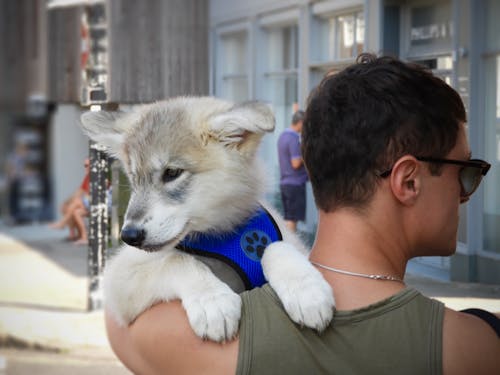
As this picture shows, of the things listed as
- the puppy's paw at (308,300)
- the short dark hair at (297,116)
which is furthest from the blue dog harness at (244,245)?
the short dark hair at (297,116)

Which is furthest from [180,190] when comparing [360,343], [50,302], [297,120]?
[50,302]

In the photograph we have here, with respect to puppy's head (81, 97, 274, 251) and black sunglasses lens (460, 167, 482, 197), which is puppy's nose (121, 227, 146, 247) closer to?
puppy's head (81, 97, 274, 251)

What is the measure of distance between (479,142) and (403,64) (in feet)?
3.25

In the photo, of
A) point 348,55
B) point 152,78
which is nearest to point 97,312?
point 152,78

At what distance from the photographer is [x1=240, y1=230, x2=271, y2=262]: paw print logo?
2115mm

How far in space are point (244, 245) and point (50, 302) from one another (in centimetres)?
407

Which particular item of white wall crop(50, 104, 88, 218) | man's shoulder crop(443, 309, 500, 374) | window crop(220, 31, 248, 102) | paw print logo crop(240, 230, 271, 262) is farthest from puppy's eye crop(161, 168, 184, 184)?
white wall crop(50, 104, 88, 218)

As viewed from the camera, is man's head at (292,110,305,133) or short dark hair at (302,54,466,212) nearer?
short dark hair at (302,54,466,212)

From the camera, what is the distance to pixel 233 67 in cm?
350

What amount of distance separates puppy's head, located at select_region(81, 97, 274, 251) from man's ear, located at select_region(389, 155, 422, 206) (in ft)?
1.94

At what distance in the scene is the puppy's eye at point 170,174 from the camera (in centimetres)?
225

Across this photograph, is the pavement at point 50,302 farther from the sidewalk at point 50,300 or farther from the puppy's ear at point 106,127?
the puppy's ear at point 106,127

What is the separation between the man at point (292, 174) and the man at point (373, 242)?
1.26 m

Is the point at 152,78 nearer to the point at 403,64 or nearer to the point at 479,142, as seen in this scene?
the point at 479,142
